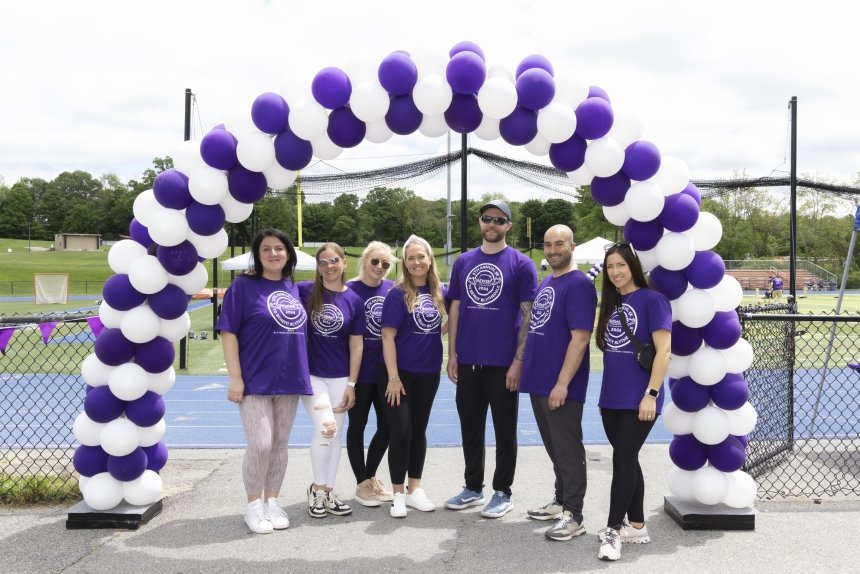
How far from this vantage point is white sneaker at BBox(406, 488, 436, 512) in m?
4.38

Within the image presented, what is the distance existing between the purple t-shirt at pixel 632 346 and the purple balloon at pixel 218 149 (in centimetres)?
248

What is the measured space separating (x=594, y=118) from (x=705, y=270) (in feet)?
3.68

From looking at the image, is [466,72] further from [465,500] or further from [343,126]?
[465,500]

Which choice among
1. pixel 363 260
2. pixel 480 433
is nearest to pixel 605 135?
pixel 363 260

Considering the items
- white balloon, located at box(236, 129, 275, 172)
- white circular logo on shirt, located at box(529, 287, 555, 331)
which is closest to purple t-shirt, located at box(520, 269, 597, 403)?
white circular logo on shirt, located at box(529, 287, 555, 331)

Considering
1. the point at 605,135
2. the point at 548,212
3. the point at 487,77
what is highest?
the point at 548,212

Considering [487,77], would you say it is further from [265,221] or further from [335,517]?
[265,221]

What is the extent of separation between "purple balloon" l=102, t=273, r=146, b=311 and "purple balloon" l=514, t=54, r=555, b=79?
2717 mm

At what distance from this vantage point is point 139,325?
4086 mm

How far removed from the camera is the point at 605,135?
405cm

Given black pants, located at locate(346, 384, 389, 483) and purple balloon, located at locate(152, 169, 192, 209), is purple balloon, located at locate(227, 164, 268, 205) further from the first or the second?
black pants, located at locate(346, 384, 389, 483)

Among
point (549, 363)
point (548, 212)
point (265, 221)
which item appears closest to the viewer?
point (549, 363)

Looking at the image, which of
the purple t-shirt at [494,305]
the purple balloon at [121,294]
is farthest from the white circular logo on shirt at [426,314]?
the purple balloon at [121,294]

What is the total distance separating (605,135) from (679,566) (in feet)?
8.08
